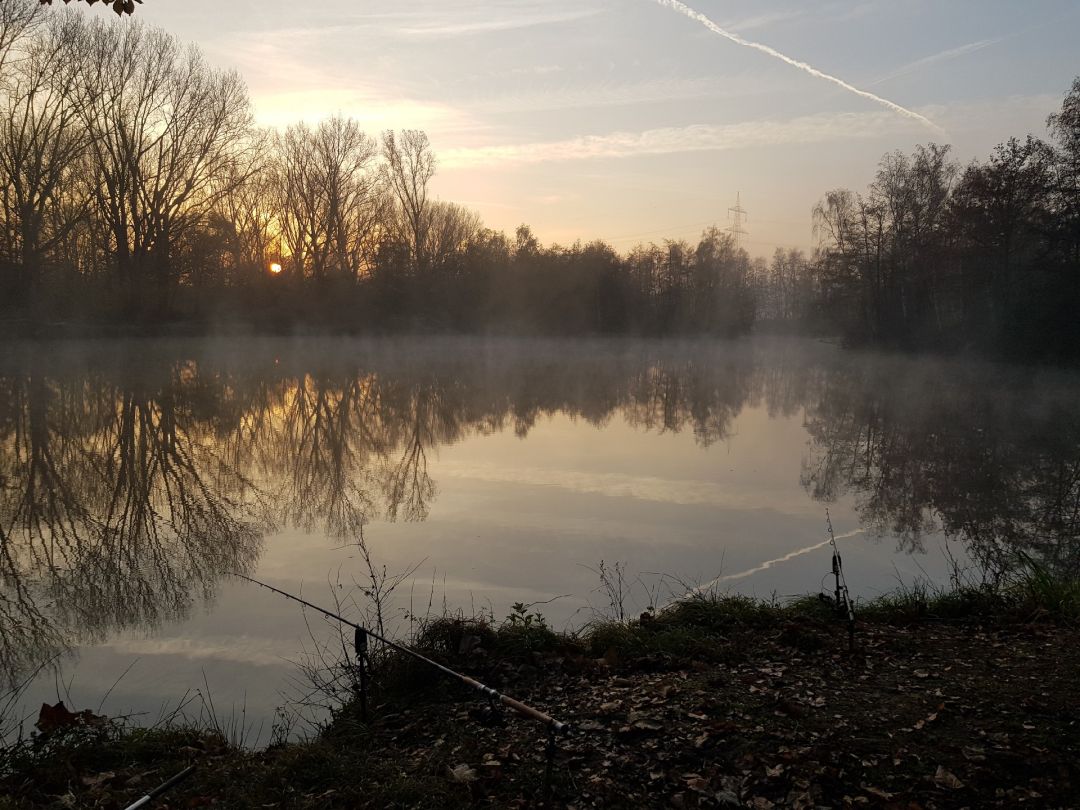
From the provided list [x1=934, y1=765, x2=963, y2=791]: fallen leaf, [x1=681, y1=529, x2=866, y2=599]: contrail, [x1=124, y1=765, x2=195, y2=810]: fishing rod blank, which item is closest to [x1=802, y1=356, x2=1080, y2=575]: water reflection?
[x1=681, y1=529, x2=866, y2=599]: contrail

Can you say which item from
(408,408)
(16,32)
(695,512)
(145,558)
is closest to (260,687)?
(145,558)

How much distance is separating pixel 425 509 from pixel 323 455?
442cm

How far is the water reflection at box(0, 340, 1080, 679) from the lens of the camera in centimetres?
751

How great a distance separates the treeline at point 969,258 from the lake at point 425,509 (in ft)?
31.2

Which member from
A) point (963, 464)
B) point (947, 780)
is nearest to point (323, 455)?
point (947, 780)

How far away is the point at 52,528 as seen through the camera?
28.0ft

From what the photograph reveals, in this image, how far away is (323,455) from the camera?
13.6 meters

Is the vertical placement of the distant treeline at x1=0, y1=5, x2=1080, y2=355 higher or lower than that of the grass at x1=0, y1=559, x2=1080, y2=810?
higher

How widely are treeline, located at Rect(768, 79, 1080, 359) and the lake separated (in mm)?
9513

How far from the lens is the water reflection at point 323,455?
296 inches

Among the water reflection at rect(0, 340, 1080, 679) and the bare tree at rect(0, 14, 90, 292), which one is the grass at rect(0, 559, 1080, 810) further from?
the bare tree at rect(0, 14, 90, 292)

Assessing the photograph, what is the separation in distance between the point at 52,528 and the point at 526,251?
61.3 m

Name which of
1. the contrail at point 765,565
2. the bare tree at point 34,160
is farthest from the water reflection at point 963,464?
the bare tree at point 34,160

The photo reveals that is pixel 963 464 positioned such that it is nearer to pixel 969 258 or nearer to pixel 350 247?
pixel 969 258
